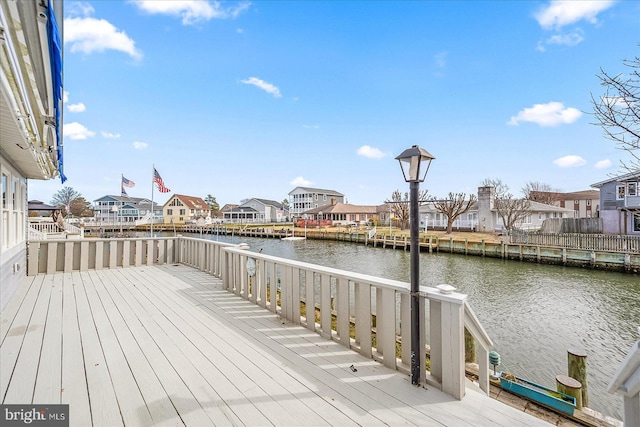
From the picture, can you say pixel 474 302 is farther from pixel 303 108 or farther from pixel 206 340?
pixel 303 108

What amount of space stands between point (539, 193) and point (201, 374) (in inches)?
2015

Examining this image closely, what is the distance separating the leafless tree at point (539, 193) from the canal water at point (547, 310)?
1225 inches

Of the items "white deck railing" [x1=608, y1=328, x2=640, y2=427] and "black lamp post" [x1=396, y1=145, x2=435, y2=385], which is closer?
"white deck railing" [x1=608, y1=328, x2=640, y2=427]

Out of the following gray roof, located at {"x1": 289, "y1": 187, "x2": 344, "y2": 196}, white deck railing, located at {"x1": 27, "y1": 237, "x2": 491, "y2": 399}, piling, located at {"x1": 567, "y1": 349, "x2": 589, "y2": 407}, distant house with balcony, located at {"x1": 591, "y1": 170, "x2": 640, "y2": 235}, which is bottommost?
piling, located at {"x1": 567, "y1": 349, "x2": 589, "y2": 407}

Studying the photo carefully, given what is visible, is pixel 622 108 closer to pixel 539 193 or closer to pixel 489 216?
pixel 489 216

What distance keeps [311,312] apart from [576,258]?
17.3 meters

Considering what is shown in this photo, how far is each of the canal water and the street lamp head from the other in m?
4.55

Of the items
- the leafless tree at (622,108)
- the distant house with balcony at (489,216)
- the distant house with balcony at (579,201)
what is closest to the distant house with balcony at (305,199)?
the distant house with balcony at (489,216)

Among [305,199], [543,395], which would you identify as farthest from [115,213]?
[543,395]

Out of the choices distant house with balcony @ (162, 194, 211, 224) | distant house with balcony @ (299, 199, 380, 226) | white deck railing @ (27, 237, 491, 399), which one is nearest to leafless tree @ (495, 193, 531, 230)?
distant house with balcony @ (299, 199, 380, 226)

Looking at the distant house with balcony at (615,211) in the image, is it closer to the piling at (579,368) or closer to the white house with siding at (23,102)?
the piling at (579,368)

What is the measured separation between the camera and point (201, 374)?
217cm

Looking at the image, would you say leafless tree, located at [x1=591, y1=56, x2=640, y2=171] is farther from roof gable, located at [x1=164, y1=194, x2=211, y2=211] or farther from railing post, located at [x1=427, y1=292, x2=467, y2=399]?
roof gable, located at [x1=164, y1=194, x2=211, y2=211]

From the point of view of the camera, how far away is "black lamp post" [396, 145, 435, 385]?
2055mm
